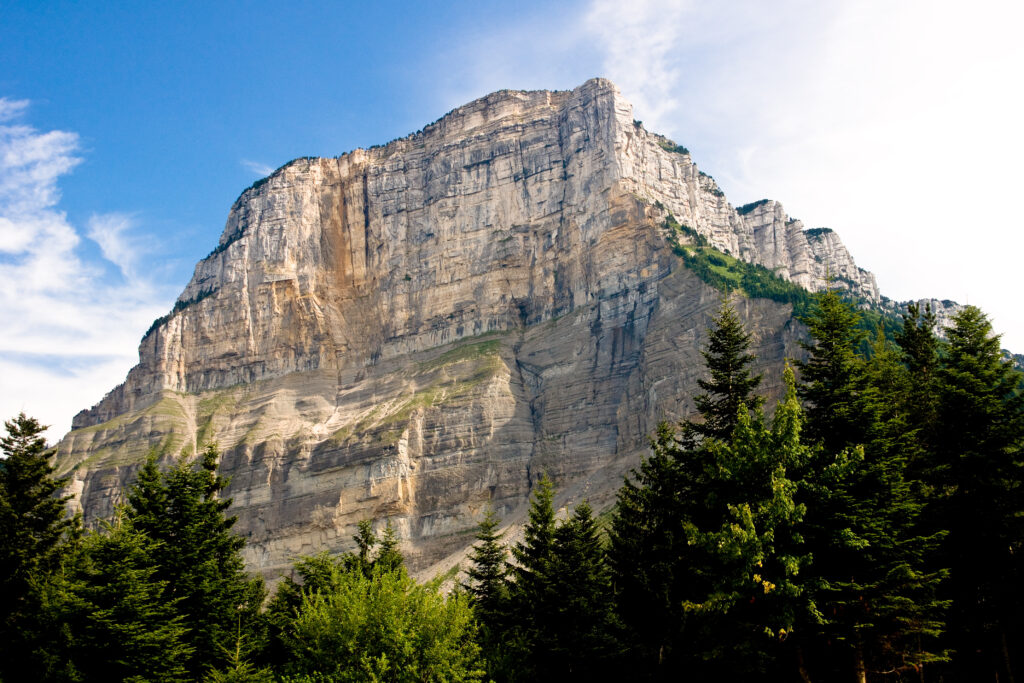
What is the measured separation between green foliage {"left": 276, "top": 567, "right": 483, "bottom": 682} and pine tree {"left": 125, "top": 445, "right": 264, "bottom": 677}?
6971 mm

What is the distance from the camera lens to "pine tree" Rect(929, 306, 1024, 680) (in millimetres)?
29266

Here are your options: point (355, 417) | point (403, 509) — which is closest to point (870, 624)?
point (403, 509)

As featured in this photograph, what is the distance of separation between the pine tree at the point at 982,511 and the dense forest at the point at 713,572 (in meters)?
0.07

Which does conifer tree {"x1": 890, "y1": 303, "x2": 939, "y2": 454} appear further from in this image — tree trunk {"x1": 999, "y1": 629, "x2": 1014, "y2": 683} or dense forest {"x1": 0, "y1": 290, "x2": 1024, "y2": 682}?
tree trunk {"x1": 999, "y1": 629, "x2": 1014, "y2": 683}

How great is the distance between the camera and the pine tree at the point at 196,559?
37875mm

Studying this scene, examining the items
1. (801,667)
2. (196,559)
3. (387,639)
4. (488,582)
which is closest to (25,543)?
(196,559)

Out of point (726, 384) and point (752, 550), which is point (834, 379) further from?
point (752, 550)

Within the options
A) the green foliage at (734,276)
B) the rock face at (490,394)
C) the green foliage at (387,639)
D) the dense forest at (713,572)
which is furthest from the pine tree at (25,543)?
the green foliage at (734,276)

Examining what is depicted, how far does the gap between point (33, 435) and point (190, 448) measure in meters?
136

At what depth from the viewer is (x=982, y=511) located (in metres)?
29.8

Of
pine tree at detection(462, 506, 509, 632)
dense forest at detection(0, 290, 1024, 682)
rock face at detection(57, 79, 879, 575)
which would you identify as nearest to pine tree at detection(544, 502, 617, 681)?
dense forest at detection(0, 290, 1024, 682)

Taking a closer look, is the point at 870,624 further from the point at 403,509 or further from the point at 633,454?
the point at 403,509

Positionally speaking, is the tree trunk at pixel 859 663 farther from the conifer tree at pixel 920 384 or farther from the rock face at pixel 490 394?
the rock face at pixel 490 394

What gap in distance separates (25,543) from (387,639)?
22227mm
